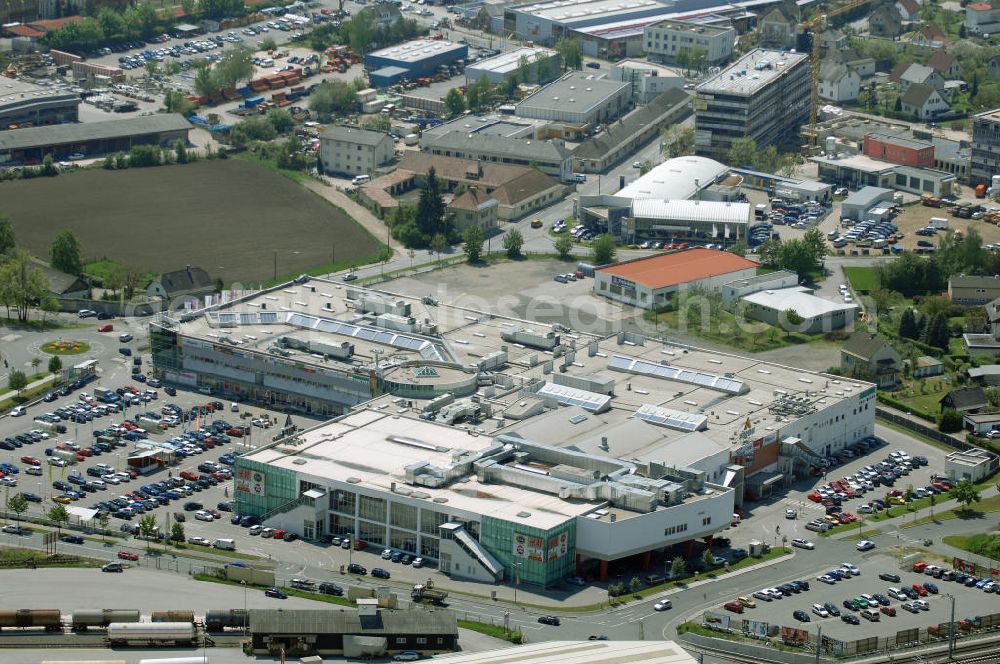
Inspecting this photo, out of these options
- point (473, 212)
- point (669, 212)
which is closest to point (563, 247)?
point (473, 212)

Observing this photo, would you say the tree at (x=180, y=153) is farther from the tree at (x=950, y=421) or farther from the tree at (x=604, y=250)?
the tree at (x=950, y=421)

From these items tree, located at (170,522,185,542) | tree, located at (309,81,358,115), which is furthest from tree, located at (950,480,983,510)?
tree, located at (309,81,358,115)

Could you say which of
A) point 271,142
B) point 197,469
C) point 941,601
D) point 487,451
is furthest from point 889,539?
point 271,142

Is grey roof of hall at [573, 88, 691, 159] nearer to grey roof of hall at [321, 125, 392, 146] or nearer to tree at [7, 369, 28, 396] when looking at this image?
grey roof of hall at [321, 125, 392, 146]

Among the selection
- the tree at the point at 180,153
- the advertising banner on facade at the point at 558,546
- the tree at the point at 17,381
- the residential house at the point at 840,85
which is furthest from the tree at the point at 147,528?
the residential house at the point at 840,85

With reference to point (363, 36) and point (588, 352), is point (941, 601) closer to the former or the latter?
point (588, 352)

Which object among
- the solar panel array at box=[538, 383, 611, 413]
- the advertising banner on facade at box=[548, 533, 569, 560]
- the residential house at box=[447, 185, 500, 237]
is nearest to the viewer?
the advertising banner on facade at box=[548, 533, 569, 560]
